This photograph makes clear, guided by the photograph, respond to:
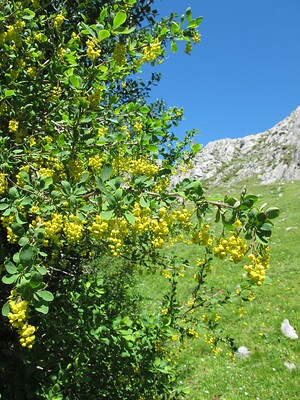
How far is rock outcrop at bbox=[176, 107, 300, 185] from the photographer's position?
2501 inches

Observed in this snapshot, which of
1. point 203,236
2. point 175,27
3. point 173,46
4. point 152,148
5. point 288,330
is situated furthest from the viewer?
point 288,330

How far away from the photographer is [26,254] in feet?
6.77

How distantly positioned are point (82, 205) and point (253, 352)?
8809 mm

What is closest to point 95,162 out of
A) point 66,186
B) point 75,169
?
point 75,169

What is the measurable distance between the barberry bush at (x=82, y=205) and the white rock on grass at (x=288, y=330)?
620 cm

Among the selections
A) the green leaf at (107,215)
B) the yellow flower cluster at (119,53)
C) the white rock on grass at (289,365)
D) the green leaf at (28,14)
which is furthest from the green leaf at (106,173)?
the white rock on grass at (289,365)

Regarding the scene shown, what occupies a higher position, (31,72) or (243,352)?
(31,72)

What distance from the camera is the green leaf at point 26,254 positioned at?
205 centimetres

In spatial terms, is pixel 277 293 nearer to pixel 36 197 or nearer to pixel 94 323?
pixel 94 323

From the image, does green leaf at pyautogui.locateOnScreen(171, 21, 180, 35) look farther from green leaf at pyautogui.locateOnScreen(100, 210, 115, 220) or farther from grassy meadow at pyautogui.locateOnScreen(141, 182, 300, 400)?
grassy meadow at pyautogui.locateOnScreen(141, 182, 300, 400)

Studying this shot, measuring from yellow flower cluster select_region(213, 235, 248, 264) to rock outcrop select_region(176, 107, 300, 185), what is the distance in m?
58.4

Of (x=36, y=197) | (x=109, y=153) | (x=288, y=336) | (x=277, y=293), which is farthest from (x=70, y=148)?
(x=277, y=293)

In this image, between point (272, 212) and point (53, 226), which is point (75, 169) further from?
point (272, 212)

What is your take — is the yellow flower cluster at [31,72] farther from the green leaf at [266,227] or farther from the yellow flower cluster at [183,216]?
the green leaf at [266,227]
